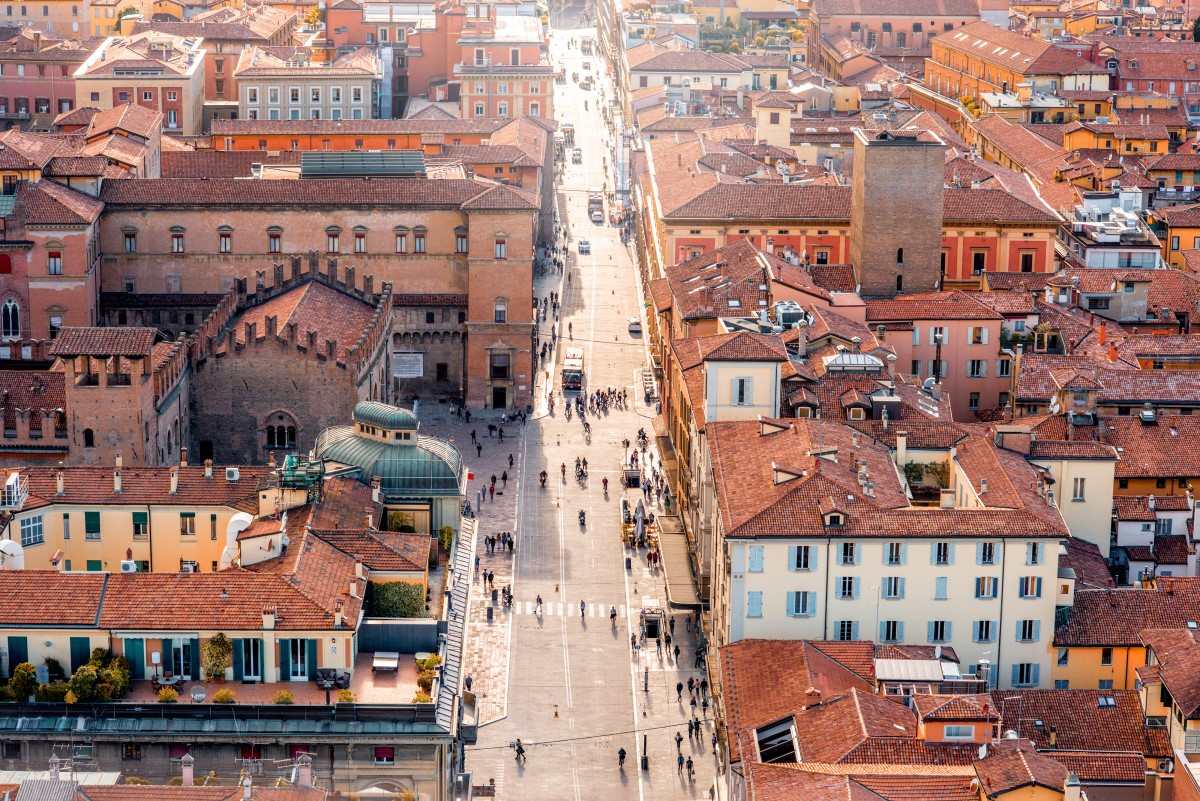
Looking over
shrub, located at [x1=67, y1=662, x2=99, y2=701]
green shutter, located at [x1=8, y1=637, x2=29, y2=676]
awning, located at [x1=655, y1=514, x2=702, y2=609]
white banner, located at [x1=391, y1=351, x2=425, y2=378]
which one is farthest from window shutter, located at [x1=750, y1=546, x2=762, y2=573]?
white banner, located at [x1=391, y1=351, x2=425, y2=378]

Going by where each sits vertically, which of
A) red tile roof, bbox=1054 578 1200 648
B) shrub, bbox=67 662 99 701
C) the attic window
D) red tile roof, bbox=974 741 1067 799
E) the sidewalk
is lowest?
the sidewalk

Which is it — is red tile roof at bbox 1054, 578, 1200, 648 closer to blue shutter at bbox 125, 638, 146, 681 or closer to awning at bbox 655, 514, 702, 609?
awning at bbox 655, 514, 702, 609

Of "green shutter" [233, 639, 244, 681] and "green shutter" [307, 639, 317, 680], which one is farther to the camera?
"green shutter" [307, 639, 317, 680]

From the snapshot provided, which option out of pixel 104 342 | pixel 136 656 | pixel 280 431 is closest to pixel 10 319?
pixel 280 431

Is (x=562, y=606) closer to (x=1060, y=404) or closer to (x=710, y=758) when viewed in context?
(x=710, y=758)

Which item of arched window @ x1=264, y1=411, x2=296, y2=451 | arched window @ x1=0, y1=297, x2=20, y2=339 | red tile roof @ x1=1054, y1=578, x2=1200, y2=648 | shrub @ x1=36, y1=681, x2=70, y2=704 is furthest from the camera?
arched window @ x1=0, y1=297, x2=20, y2=339
